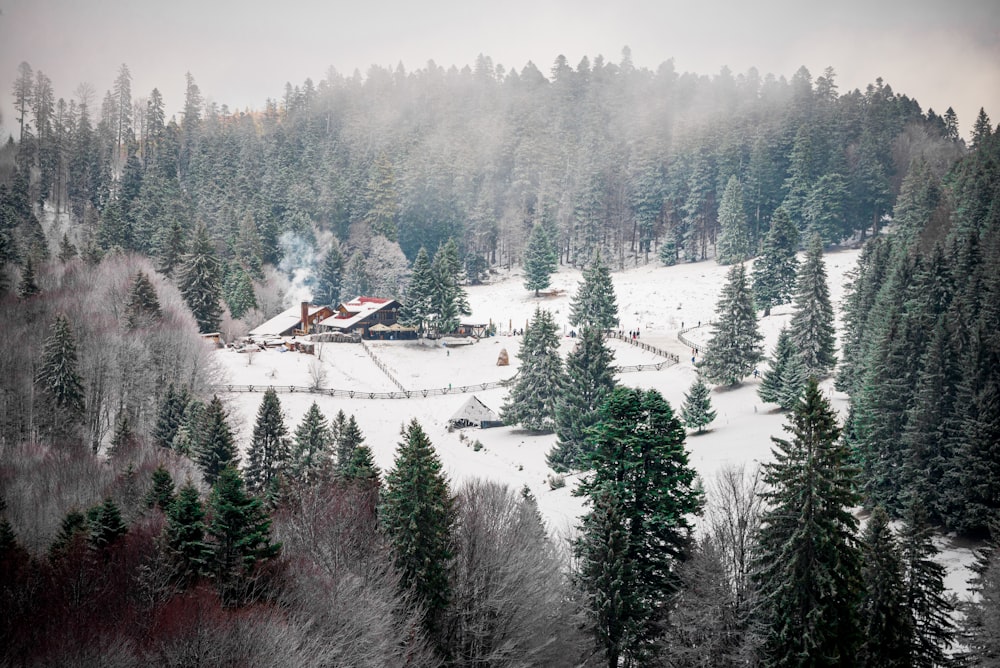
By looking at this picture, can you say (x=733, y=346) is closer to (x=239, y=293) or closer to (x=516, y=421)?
(x=516, y=421)

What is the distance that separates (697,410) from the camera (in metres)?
51.2

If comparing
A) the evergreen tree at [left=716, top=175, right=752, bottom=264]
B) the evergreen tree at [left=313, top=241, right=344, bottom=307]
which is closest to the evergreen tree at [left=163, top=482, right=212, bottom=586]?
the evergreen tree at [left=313, top=241, right=344, bottom=307]

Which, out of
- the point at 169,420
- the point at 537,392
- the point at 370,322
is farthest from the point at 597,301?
the point at 169,420

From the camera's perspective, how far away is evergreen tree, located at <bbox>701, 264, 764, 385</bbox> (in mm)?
61375

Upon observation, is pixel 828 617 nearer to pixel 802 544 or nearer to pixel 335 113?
pixel 802 544

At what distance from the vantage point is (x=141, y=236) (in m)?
110

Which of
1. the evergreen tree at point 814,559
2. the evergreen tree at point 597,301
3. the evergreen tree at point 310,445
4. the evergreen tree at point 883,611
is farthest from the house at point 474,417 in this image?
the evergreen tree at point 814,559

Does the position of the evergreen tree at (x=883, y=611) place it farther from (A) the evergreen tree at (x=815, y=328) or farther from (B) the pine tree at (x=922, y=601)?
(A) the evergreen tree at (x=815, y=328)

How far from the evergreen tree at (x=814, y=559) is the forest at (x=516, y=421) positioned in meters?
0.09

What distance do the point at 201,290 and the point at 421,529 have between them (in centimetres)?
6419

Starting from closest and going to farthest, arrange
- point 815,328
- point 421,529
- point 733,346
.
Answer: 1. point 421,529
2. point 815,328
3. point 733,346

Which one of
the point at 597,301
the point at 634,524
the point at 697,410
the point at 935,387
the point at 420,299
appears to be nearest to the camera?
the point at 634,524

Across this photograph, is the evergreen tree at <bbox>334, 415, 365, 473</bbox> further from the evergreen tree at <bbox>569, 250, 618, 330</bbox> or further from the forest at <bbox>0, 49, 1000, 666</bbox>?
the evergreen tree at <bbox>569, 250, 618, 330</bbox>

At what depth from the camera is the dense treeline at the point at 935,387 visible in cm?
3500
